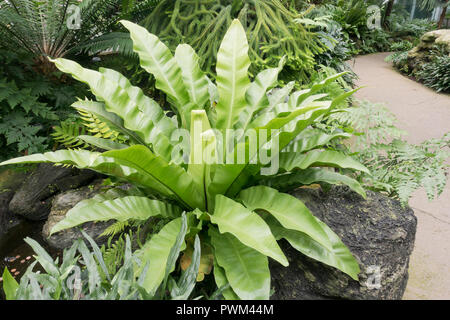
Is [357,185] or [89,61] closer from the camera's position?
[357,185]

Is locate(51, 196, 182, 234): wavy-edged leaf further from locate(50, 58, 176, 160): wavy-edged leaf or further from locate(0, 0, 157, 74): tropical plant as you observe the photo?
locate(0, 0, 157, 74): tropical plant

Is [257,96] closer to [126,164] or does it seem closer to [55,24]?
[126,164]

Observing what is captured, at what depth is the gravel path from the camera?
1.77 metres

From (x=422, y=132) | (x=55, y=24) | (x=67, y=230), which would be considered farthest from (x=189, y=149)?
(x=422, y=132)

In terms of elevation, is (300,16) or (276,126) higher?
(300,16)

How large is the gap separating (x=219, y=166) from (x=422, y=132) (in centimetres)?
365

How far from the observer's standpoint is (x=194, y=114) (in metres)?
1.30

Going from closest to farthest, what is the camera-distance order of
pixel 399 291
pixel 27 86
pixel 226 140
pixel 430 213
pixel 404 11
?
pixel 399 291 → pixel 226 140 → pixel 430 213 → pixel 27 86 → pixel 404 11

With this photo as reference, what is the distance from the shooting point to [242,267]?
1285 millimetres

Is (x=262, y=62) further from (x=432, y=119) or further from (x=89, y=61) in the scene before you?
(x=432, y=119)

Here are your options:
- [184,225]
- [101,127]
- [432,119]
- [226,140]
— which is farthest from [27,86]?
[432,119]

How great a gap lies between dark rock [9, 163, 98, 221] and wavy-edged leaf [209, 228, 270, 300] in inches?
57.3

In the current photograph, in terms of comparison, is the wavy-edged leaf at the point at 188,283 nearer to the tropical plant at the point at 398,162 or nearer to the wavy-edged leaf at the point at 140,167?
the wavy-edged leaf at the point at 140,167

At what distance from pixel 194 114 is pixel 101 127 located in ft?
3.11
